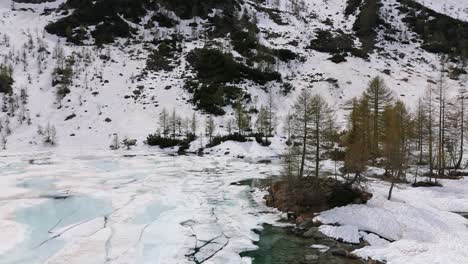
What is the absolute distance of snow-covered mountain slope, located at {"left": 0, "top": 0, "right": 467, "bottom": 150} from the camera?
227 ft

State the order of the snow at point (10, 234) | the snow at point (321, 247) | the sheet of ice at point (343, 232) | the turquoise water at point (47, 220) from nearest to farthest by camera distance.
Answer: the turquoise water at point (47, 220) → the snow at point (10, 234) → the snow at point (321, 247) → the sheet of ice at point (343, 232)

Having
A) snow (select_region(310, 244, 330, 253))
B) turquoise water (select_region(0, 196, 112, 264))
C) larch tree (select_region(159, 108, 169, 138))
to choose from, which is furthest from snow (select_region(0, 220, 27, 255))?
larch tree (select_region(159, 108, 169, 138))

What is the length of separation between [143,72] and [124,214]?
68414 mm

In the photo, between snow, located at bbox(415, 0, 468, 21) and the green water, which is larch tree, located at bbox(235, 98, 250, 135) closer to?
the green water

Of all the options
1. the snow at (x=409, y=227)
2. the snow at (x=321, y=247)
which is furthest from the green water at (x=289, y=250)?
the snow at (x=409, y=227)

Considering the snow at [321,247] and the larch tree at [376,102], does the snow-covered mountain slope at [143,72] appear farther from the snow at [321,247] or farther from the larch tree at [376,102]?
the snow at [321,247]

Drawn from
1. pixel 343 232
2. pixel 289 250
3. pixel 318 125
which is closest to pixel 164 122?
pixel 318 125

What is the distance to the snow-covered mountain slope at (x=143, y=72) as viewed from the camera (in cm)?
6912

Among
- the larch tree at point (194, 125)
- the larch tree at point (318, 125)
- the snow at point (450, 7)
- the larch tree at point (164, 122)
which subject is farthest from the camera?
the snow at point (450, 7)

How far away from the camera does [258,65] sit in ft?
292

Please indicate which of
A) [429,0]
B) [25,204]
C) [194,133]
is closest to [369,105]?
[194,133]

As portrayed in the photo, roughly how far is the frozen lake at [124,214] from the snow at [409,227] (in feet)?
17.0

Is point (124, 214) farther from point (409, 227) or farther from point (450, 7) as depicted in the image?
point (450, 7)

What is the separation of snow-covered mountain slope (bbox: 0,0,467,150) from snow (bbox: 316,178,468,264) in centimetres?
4830
